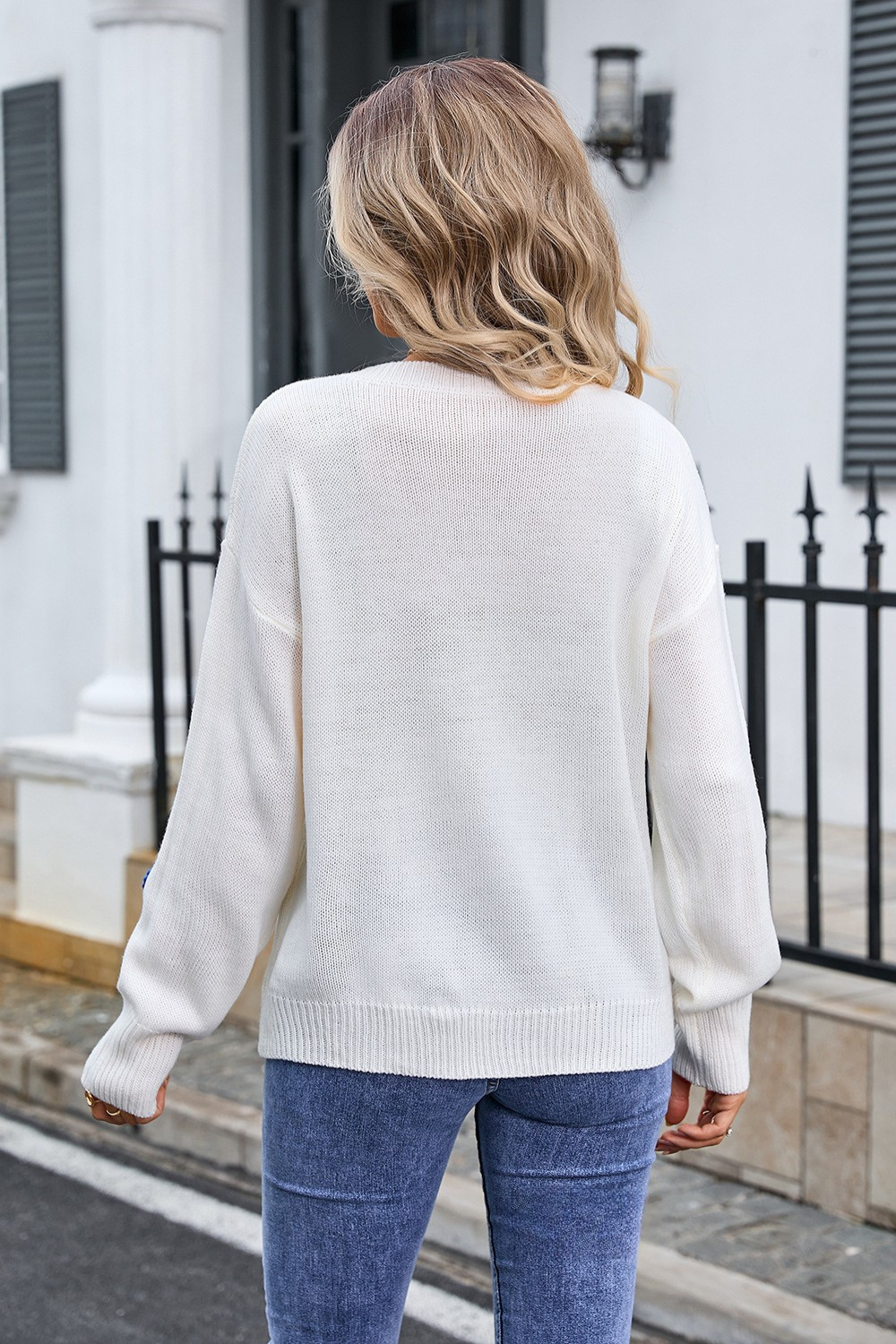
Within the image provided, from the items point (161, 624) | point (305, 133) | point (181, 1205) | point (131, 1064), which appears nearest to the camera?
point (131, 1064)

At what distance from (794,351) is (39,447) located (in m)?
3.43

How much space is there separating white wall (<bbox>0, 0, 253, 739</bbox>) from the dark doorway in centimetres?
8

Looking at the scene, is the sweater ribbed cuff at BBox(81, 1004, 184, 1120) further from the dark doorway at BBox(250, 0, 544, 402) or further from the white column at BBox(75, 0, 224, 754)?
the dark doorway at BBox(250, 0, 544, 402)

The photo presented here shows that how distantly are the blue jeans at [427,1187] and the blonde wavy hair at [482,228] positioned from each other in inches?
24.9

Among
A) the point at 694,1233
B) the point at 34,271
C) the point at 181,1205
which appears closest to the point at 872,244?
the point at 694,1233

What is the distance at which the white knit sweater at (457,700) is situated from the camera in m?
1.60

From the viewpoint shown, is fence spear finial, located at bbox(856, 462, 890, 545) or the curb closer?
the curb

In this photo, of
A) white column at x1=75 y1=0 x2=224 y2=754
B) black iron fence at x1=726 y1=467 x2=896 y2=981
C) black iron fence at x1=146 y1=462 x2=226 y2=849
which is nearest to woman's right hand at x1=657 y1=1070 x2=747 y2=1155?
black iron fence at x1=726 y1=467 x2=896 y2=981

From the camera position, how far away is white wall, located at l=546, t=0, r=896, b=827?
18.3 ft

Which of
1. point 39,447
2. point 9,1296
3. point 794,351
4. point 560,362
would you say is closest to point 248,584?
point 560,362

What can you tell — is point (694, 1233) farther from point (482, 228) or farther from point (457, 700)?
point (482, 228)

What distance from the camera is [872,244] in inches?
215

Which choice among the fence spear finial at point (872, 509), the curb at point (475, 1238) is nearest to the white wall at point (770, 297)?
the fence spear finial at point (872, 509)

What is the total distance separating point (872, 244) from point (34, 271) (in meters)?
3.61
